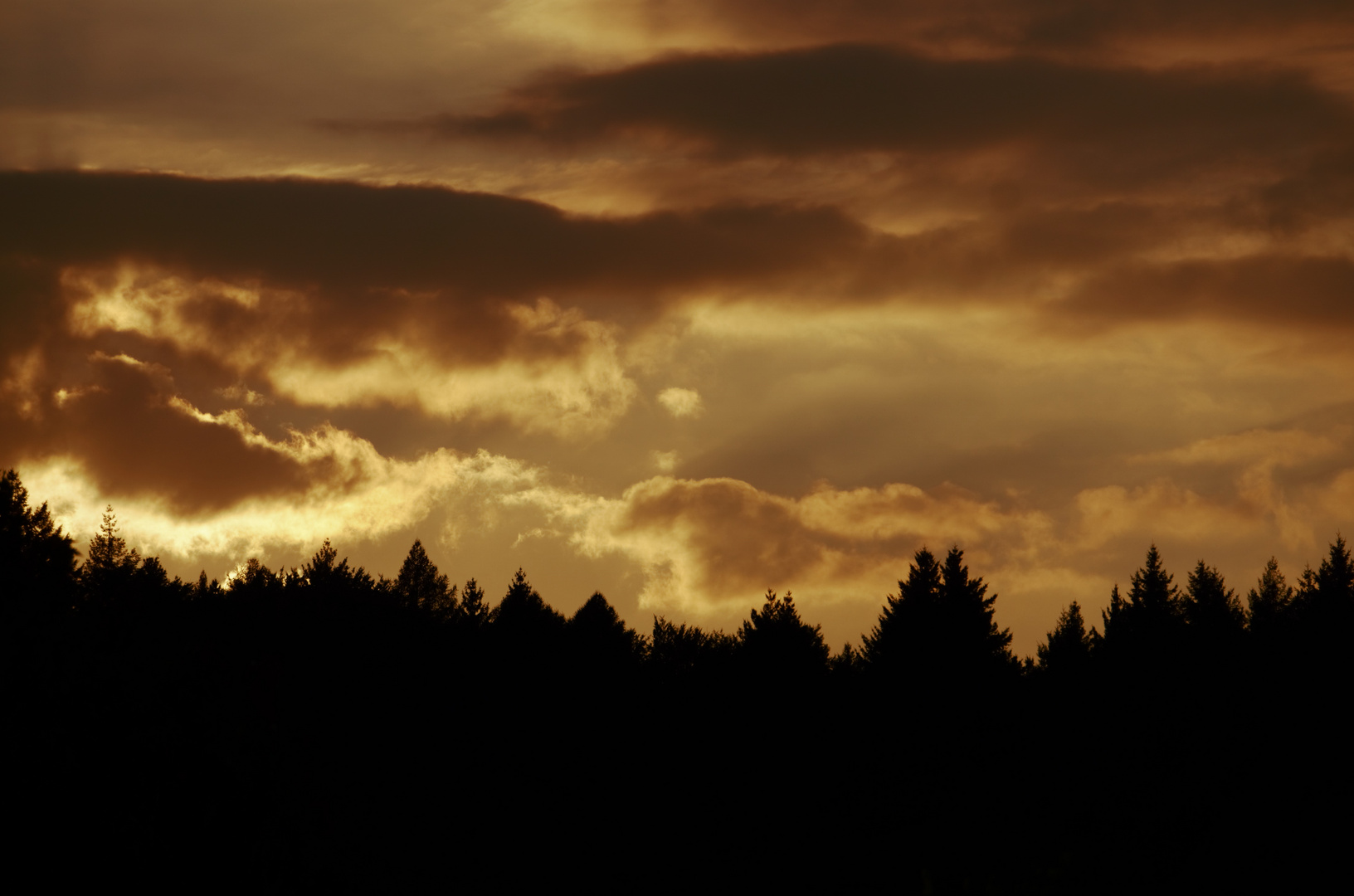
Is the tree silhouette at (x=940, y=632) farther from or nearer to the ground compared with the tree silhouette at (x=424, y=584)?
nearer to the ground

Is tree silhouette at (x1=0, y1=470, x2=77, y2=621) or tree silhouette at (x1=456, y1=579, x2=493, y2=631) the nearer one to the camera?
tree silhouette at (x1=0, y1=470, x2=77, y2=621)

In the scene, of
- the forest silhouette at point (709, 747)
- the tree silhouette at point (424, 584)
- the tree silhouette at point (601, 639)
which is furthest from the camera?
the tree silhouette at point (424, 584)

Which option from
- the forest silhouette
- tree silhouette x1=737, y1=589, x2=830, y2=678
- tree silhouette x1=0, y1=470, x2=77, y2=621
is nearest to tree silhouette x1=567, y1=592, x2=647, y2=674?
the forest silhouette

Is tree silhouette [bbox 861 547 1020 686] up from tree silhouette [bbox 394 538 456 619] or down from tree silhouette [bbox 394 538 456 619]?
down

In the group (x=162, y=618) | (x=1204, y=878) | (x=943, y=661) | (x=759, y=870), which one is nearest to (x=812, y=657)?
(x=943, y=661)

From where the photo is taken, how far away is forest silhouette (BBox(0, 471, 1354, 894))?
1817 inches

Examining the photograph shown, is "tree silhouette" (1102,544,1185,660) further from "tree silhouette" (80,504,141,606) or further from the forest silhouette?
"tree silhouette" (80,504,141,606)

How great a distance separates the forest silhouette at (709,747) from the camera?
4616 centimetres

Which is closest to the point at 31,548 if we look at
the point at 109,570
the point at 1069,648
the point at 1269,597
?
the point at 109,570

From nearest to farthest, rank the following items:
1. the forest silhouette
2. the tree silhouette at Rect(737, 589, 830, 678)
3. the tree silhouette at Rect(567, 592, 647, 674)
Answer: the forest silhouette < the tree silhouette at Rect(737, 589, 830, 678) < the tree silhouette at Rect(567, 592, 647, 674)

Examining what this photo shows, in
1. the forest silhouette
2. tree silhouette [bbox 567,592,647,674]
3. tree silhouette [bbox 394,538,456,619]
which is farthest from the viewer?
tree silhouette [bbox 394,538,456,619]

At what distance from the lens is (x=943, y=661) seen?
2776 inches

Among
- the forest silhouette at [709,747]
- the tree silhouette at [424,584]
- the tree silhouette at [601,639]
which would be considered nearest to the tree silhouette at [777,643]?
the forest silhouette at [709,747]

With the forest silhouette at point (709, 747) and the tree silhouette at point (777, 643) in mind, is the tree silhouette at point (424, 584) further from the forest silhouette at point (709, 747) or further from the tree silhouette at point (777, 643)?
the tree silhouette at point (777, 643)
